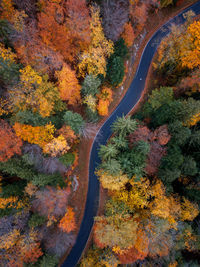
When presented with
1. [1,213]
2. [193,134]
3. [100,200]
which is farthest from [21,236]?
[193,134]

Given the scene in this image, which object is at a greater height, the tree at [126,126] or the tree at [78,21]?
the tree at [78,21]

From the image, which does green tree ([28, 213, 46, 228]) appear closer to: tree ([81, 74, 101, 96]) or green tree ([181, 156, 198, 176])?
tree ([81, 74, 101, 96])

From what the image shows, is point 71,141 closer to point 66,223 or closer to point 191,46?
point 66,223

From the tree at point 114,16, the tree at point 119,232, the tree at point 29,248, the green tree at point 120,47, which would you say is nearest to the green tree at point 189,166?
the tree at point 119,232

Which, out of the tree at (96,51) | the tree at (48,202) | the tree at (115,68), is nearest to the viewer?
the tree at (48,202)

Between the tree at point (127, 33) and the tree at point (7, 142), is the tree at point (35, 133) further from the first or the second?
the tree at point (127, 33)

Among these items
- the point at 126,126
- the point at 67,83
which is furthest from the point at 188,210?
the point at 67,83

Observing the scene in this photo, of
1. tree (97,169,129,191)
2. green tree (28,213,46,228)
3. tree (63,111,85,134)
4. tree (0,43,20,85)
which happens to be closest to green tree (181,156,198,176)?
tree (97,169,129,191)
